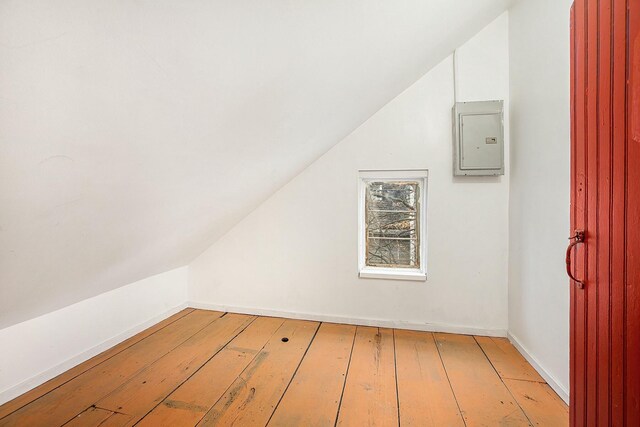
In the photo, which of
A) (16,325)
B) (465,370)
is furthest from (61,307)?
(465,370)

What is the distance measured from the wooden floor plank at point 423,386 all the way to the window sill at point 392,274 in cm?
44

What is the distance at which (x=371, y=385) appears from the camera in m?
1.60

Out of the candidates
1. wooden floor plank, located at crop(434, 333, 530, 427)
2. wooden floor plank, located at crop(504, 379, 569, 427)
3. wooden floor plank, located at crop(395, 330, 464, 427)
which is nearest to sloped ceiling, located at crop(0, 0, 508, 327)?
wooden floor plank, located at crop(395, 330, 464, 427)

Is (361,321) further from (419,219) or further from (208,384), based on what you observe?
(208,384)

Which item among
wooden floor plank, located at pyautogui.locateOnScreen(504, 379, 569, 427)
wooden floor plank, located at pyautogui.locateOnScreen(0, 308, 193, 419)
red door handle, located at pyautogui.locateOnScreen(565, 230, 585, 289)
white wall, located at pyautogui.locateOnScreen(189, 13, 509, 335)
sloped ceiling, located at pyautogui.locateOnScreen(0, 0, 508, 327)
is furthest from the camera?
white wall, located at pyautogui.locateOnScreen(189, 13, 509, 335)

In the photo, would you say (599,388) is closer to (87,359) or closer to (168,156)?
(168,156)

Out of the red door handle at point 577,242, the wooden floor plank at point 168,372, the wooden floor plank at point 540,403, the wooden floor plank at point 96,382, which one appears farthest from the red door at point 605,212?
the wooden floor plank at point 96,382

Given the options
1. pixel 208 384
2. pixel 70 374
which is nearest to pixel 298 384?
pixel 208 384

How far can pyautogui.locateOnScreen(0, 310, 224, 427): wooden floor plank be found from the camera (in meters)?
1.37

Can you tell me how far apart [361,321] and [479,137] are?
66.4 inches

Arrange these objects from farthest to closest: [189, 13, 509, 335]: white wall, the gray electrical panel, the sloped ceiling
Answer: [189, 13, 509, 335]: white wall
the gray electrical panel
the sloped ceiling

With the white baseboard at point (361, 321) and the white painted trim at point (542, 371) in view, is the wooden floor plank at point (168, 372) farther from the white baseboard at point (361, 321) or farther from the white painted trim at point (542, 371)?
the white painted trim at point (542, 371)

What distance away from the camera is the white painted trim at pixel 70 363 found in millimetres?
1497

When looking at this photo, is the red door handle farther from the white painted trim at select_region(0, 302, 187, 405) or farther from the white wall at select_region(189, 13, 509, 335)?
the white painted trim at select_region(0, 302, 187, 405)
